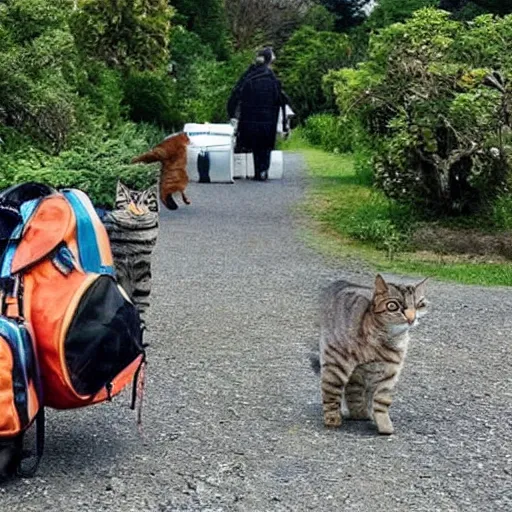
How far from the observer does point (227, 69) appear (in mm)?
29484

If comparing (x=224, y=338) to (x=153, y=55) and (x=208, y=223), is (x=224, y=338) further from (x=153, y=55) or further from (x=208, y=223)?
(x=153, y=55)

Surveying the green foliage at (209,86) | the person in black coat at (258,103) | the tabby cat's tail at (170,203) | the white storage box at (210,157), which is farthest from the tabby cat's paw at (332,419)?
the green foliage at (209,86)

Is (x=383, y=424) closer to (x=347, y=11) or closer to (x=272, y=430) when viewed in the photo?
(x=272, y=430)

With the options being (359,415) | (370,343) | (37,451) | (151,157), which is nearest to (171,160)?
(151,157)

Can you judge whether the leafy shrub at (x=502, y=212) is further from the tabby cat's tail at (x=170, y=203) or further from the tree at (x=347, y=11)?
the tree at (x=347, y=11)

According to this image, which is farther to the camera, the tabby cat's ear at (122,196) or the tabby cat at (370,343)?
the tabby cat's ear at (122,196)

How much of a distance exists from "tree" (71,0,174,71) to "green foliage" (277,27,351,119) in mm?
8203

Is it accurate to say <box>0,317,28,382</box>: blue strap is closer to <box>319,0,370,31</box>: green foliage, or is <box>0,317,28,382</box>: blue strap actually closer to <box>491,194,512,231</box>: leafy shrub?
<box>491,194,512,231</box>: leafy shrub

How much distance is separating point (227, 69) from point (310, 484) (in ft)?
82.9

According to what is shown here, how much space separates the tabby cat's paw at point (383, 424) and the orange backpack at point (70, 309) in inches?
47.0

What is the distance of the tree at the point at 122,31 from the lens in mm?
23781

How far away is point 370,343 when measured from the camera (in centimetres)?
544

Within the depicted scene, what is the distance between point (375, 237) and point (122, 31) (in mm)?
13131

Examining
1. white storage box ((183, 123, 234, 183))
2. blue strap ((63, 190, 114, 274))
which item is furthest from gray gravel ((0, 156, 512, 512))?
white storage box ((183, 123, 234, 183))
